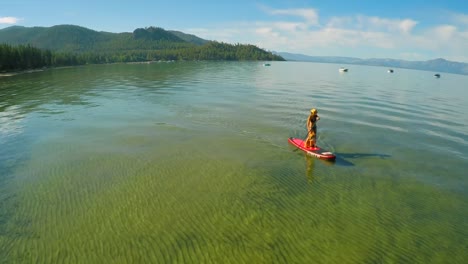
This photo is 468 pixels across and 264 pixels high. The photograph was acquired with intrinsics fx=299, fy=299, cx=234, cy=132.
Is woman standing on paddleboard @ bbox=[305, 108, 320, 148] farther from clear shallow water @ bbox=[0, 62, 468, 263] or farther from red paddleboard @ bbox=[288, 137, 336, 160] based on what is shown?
clear shallow water @ bbox=[0, 62, 468, 263]

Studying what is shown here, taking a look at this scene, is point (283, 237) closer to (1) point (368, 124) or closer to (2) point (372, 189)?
(2) point (372, 189)

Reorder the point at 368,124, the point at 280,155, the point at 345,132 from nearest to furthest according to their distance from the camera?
the point at 280,155
the point at 345,132
the point at 368,124

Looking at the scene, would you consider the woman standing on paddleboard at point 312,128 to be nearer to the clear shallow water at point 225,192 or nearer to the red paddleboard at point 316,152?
the red paddleboard at point 316,152

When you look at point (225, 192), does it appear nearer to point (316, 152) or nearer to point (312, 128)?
point (316, 152)

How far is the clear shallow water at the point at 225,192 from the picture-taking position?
13.0 metres

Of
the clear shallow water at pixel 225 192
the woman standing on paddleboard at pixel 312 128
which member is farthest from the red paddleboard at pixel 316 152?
the clear shallow water at pixel 225 192

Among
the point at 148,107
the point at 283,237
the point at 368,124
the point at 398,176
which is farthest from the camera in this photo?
the point at 148,107

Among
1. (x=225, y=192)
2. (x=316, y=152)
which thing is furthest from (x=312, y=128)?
(x=225, y=192)

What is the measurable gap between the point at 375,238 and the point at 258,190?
6.91m

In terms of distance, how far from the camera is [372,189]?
19281 millimetres

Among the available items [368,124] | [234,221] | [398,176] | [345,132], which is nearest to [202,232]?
[234,221]

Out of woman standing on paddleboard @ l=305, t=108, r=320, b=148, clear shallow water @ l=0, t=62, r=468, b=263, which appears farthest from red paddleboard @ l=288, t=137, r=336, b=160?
clear shallow water @ l=0, t=62, r=468, b=263

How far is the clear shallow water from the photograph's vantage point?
1305 centimetres

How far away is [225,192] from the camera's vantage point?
59.2 feet
